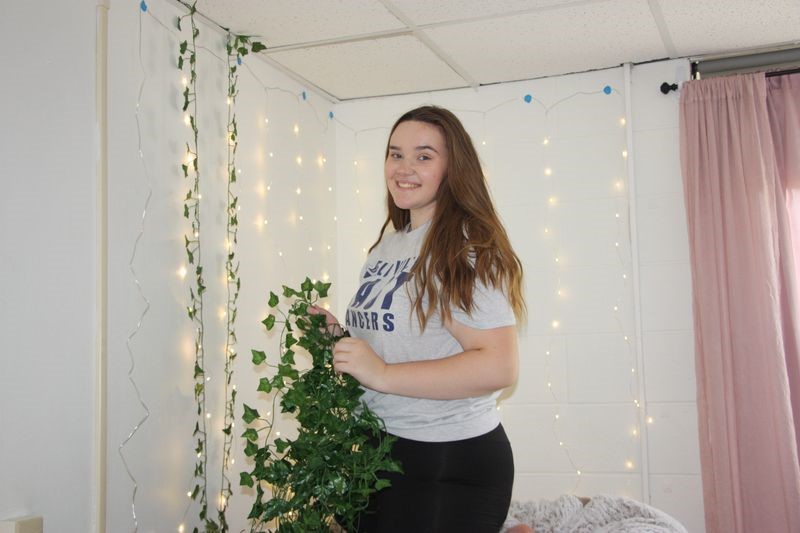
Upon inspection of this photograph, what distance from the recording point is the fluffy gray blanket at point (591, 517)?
2.07 metres

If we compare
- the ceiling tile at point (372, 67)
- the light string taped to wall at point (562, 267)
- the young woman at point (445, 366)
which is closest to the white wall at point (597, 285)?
the light string taped to wall at point (562, 267)

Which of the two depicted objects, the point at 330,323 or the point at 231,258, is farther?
the point at 231,258

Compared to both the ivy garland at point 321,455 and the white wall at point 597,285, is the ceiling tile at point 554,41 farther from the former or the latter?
the ivy garland at point 321,455

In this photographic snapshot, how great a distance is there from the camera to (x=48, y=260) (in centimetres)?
224

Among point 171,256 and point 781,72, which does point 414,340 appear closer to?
point 171,256

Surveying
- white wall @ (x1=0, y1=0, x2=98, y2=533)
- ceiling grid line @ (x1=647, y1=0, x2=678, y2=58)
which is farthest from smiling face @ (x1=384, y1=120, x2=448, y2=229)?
ceiling grid line @ (x1=647, y1=0, x2=678, y2=58)

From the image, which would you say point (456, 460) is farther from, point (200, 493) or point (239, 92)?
point (239, 92)

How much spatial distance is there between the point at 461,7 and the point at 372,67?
79 cm

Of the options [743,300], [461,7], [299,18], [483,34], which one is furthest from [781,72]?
[299,18]

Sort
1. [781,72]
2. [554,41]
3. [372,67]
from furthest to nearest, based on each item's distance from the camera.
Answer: [372,67]
[781,72]
[554,41]

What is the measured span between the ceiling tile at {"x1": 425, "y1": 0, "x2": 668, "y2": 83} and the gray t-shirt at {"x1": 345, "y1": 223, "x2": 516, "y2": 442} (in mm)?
1645

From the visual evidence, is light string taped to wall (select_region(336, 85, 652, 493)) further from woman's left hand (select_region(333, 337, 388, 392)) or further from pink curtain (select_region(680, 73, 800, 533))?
woman's left hand (select_region(333, 337, 388, 392))

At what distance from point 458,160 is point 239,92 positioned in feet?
5.62

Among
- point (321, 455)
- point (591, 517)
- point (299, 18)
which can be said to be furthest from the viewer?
point (299, 18)
